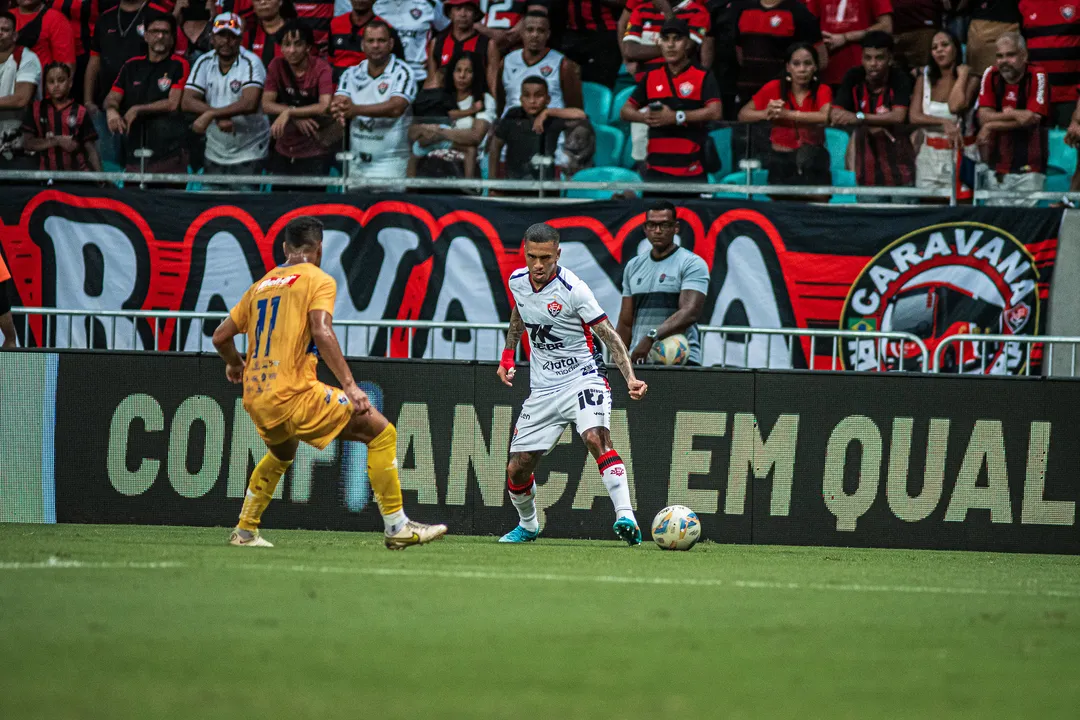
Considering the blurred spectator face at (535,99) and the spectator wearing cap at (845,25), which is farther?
the spectator wearing cap at (845,25)

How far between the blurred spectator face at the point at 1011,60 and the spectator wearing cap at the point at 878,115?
0.95m

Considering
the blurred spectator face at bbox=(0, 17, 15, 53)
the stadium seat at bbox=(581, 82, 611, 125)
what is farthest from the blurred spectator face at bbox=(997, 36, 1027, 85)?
the blurred spectator face at bbox=(0, 17, 15, 53)

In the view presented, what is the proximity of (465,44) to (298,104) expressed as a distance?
2.01m

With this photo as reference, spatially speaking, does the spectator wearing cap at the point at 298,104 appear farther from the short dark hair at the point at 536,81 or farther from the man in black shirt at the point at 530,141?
the short dark hair at the point at 536,81

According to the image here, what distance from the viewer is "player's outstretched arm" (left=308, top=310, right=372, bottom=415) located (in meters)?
8.75

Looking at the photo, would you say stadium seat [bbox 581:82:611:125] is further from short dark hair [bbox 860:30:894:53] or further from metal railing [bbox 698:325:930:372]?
metal railing [bbox 698:325:930:372]

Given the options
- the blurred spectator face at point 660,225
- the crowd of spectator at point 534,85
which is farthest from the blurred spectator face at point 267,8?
the blurred spectator face at point 660,225

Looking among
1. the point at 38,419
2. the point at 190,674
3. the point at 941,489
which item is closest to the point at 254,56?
the point at 38,419

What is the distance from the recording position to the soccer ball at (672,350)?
12242mm

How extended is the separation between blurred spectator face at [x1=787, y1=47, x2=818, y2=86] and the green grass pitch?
23.9ft

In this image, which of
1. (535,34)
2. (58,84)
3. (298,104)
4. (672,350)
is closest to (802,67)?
(535,34)

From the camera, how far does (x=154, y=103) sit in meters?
16.0

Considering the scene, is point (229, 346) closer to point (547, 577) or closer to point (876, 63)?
point (547, 577)

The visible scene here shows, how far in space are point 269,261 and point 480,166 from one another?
8.21ft
